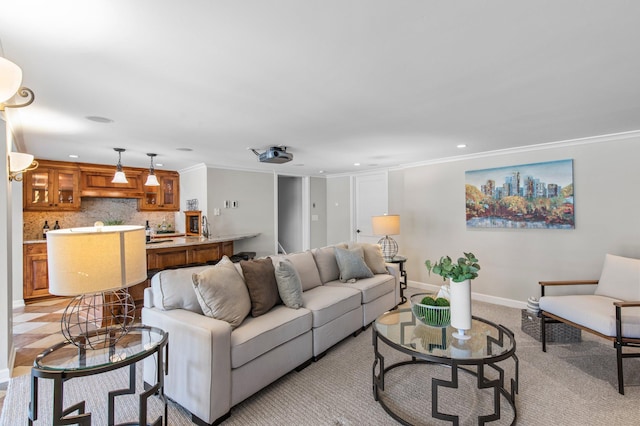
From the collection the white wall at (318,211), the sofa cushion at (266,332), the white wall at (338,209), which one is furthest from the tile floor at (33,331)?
the white wall at (338,209)

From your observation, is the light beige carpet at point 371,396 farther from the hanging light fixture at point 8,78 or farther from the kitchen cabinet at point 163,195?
the kitchen cabinet at point 163,195

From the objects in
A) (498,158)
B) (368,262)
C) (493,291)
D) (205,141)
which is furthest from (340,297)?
(498,158)

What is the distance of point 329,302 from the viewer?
9.50ft

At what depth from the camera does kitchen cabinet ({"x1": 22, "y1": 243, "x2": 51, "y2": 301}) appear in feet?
15.0

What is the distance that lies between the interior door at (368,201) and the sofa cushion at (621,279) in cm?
320

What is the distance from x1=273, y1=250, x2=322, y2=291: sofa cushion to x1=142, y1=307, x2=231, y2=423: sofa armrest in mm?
1246

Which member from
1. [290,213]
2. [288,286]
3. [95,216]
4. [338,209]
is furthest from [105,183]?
[288,286]

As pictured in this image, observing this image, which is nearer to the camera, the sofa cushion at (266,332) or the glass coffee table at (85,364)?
the glass coffee table at (85,364)

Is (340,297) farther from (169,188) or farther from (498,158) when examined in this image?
(169,188)

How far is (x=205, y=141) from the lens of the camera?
3602 millimetres

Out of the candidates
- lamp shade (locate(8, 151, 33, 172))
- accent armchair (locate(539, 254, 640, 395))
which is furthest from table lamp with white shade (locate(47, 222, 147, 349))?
accent armchair (locate(539, 254, 640, 395))

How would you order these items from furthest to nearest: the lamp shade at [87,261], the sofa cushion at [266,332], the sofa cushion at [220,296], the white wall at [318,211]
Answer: the white wall at [318,211] → the sofa cushion at [220,296] → the sofa cushion at [266,332] → the lamp shade at [87,261]

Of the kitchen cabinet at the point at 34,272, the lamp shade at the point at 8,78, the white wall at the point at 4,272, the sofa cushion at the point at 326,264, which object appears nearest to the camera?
the lamp shade at the point at 8,78

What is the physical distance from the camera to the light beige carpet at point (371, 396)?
1.99 meters
